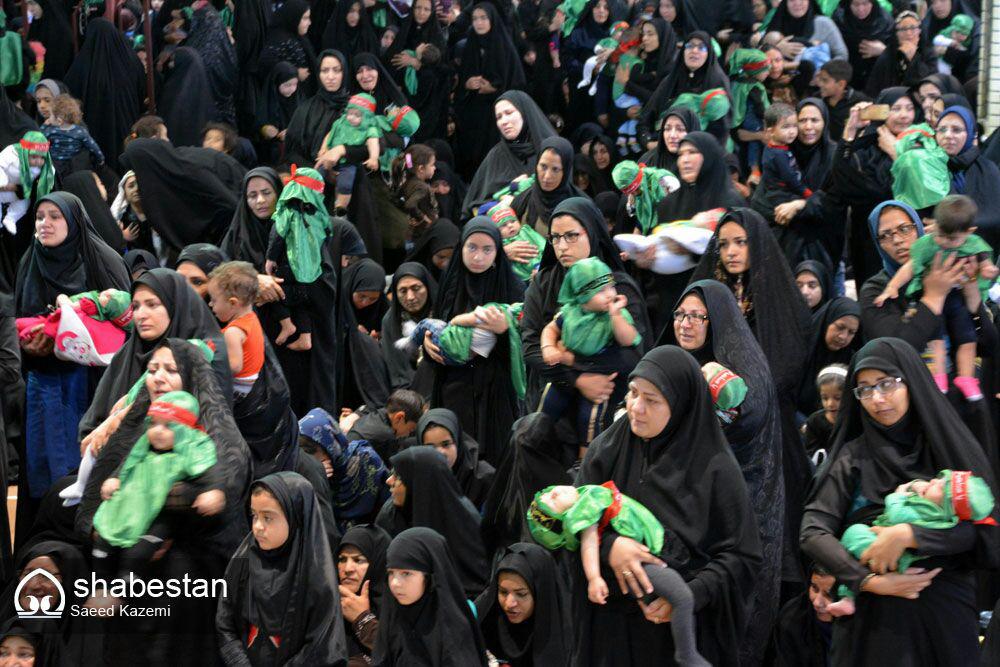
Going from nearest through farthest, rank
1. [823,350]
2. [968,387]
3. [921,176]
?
[968,387] < [823,350] < [921,176]

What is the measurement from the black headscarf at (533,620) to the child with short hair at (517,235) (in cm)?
202

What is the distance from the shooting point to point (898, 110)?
25.8 ft

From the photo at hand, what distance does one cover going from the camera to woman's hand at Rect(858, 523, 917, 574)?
4.24 meters

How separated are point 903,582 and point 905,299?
5.60 ft

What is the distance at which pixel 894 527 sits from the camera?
14.0 ft

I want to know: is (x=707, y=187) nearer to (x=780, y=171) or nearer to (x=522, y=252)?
(x=522, y=252)

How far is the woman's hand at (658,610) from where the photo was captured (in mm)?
4199

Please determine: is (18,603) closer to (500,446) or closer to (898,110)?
(500,446)

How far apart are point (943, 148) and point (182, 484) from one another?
14.4ft

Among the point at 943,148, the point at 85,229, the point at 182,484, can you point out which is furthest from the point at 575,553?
the point at 943,148

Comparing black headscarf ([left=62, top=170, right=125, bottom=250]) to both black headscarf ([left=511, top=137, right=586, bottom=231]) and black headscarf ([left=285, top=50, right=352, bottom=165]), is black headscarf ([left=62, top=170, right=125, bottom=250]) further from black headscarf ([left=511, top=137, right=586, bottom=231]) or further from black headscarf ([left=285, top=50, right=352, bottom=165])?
black headscarf ([left=511, top=137, right=586, bottom=231])

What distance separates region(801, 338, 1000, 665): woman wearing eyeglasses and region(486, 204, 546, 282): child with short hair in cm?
286

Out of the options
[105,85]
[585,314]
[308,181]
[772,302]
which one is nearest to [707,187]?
[772,302]

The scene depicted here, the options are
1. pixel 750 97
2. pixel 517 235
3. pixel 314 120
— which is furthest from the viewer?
pixel 750 97
